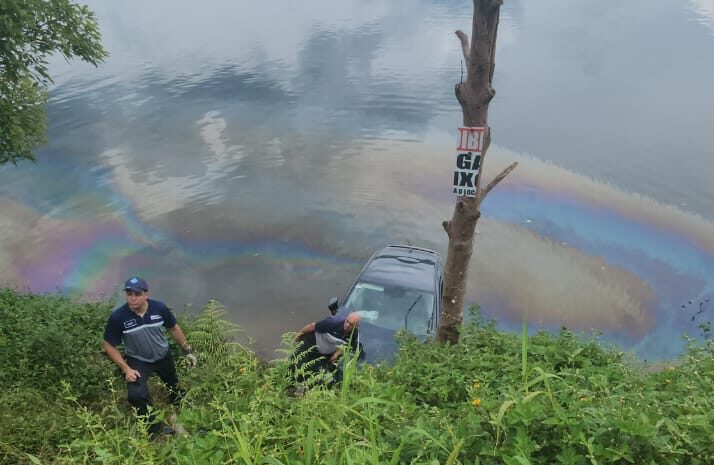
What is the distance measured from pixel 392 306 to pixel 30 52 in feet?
21.1

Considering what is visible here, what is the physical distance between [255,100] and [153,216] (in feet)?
39.0

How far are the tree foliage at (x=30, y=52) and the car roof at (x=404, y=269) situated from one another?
5467 mm

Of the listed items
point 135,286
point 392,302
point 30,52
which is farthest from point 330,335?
point 30,52

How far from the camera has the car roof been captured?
25.2 ft

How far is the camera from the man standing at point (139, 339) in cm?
489

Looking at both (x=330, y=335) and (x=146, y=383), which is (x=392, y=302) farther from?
(x=146, y=383)

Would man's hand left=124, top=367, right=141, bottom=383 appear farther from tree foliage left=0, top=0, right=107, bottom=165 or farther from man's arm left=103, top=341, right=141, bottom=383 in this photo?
tree foliage left=0, top=0, right=107, bottom=165

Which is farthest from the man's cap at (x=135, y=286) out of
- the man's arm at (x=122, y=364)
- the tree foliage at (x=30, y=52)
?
the tree foliage at (x=30, y=52)

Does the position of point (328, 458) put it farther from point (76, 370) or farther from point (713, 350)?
point (76, 370)

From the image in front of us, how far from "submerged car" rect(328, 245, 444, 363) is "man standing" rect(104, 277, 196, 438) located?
2296 millimetres

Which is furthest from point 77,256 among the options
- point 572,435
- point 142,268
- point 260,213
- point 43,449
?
point 572,435

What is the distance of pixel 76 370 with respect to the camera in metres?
5.79

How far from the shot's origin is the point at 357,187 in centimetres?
1471

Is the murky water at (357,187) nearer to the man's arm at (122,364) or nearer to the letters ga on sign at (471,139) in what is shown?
the man's arm at (122,364)
